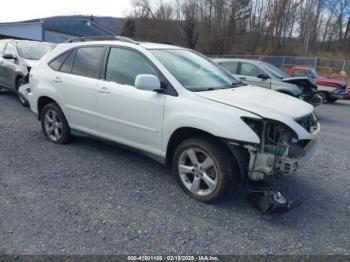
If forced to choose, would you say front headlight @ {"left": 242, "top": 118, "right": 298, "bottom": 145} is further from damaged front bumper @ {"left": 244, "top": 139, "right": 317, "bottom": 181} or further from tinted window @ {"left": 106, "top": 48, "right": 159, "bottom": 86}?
tinted window @ {"left": 106, "top": 48, "right": 159, "bottom": 86}

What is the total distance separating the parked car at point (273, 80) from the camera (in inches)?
373

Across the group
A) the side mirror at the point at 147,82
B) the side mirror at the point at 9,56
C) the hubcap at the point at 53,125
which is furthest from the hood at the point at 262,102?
the side mirror at the point at 9,56

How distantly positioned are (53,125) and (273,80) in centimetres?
682

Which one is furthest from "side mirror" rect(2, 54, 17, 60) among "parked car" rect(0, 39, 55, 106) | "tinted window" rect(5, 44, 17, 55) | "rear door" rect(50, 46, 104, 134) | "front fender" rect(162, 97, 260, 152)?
"front fender" rect(162, 97, 260, 152)

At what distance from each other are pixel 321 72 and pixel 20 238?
27.4m

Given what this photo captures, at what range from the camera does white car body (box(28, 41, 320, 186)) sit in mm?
3320

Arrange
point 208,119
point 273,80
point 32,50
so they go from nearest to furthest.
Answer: point 208,119, point 32,50, point 273,80

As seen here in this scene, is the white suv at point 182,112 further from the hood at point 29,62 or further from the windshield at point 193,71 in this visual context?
the hood at point 29,62

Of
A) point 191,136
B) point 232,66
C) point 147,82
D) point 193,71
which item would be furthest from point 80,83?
A: point 232,66

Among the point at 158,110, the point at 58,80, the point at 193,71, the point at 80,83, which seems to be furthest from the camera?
the point at 58,80

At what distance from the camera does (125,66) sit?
4391mm

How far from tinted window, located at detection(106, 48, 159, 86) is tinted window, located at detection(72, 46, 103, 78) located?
0.27 metres

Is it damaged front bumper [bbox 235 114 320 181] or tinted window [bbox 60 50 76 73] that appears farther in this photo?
tinted window [bbox 60 50 76 73]

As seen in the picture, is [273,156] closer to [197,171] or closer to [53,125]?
[197,171]
